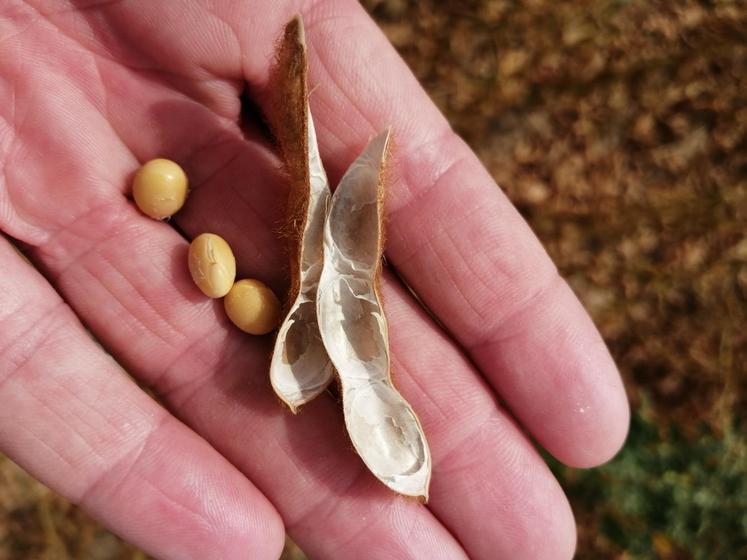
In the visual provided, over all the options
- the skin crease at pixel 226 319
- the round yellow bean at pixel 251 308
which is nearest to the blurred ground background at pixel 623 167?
the skin crease at pixel 226 319

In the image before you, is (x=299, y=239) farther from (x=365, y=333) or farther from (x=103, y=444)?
(x=103, y=444)

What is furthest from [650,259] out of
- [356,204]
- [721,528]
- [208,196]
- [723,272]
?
[208,196]

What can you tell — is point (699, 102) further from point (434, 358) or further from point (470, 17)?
point (434, 358)

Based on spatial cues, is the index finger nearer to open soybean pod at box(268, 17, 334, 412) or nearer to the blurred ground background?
open soybean pod at box(268, 17, 334, 412)

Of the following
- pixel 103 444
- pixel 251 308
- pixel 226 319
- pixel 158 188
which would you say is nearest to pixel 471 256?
pixel 251 308

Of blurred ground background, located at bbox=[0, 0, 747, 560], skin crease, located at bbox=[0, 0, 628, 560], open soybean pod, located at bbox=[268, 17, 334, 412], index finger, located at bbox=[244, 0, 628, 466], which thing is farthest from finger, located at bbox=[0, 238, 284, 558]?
blurred ground background, located at bbox=[0, 0, 747, 560]
